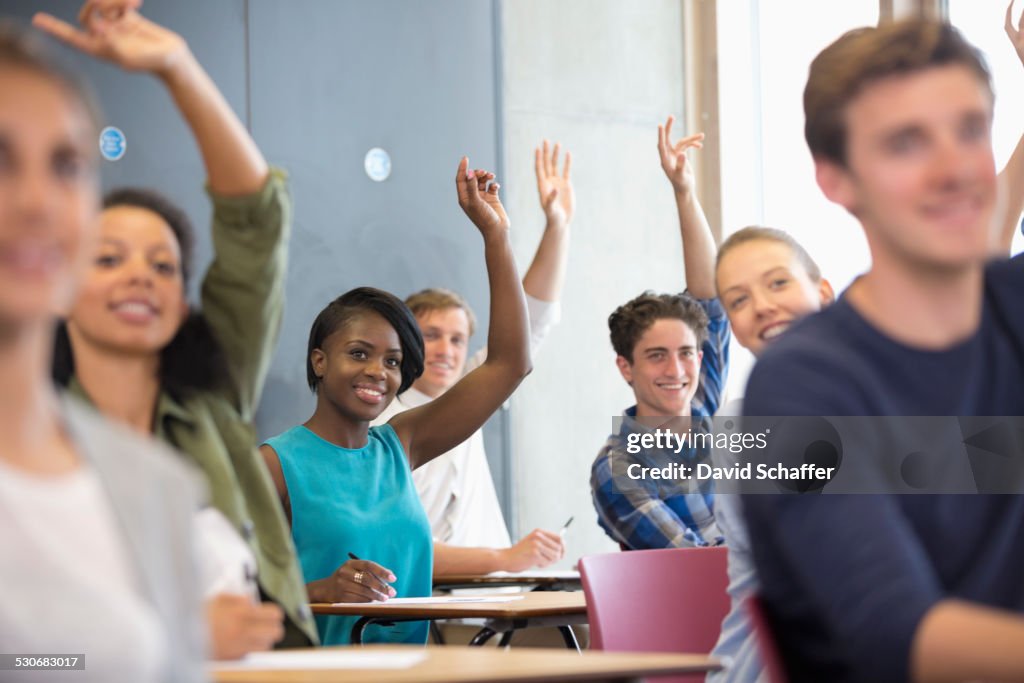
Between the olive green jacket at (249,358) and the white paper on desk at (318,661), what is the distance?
0.49ft

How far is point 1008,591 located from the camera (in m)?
1.29

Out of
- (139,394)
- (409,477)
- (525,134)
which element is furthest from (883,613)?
(525,134)

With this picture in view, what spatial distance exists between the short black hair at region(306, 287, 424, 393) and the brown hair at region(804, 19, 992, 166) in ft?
5.73

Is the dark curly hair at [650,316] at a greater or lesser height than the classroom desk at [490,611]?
greater

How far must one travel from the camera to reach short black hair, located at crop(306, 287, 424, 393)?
3.05 metres

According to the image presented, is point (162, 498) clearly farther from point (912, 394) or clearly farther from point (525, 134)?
point (525, 134)

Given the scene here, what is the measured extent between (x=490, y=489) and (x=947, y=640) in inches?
138

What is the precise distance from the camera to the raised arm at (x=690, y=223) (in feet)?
11.9

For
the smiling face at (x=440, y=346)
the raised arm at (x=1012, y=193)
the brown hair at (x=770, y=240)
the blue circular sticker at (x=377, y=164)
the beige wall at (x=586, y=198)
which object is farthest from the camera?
the beige wall at (x=586, y=198)

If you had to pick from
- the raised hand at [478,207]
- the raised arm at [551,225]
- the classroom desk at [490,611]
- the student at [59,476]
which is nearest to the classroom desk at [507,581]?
the classroom desk at [490,611]

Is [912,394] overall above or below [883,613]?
above

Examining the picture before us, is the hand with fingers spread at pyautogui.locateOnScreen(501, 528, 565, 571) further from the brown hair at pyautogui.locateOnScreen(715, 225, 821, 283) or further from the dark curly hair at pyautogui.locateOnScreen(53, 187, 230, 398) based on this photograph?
the dark curly hair at pyautogui.locateOnScreen(53, 187, 230, 398)

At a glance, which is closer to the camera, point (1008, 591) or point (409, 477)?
point (1008, 591)

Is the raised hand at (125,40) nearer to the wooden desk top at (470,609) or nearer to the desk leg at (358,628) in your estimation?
the wooden desk top at (470,609)
